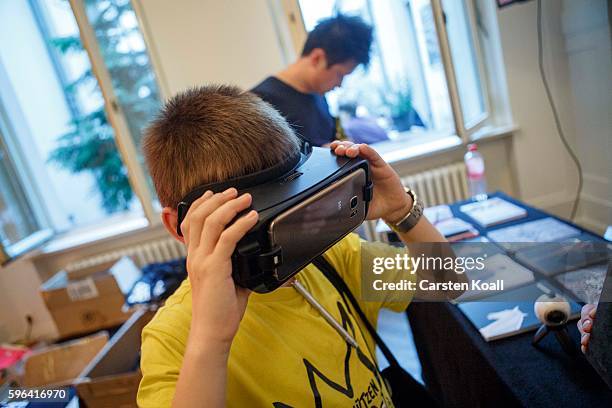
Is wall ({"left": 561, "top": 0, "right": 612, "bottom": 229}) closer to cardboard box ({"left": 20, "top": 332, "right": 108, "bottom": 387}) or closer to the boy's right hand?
the boy's right hand

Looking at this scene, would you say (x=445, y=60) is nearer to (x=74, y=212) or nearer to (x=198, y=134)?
(x=198, y=134)

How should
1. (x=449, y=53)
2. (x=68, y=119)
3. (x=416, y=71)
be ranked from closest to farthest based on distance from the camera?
(x=449, y=53)
(x=416, y=71)
(x=68, y=119)

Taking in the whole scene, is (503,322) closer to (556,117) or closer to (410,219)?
(410,219)

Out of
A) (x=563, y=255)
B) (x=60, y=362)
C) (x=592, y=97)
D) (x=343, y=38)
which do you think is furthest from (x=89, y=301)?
(x=592, y=97)

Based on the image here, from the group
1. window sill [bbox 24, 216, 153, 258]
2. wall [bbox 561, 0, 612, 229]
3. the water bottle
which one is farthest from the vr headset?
window sill [bbox 24, 216, 153, 258]

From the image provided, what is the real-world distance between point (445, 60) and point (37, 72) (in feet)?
9.79

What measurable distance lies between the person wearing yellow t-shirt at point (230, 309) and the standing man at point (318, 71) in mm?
999

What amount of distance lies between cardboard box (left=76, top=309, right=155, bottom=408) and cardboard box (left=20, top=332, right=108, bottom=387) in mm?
240

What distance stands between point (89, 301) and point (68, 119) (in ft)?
5.53

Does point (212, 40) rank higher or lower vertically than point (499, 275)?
higher

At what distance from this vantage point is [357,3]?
9.10 feet

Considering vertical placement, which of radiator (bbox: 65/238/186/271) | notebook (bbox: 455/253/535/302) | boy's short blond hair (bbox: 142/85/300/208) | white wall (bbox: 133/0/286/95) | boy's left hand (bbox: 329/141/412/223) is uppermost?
white wall (bbox: 133/0/286/95)

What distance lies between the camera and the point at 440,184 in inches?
98.7

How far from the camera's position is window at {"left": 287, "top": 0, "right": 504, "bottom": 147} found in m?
2.26
